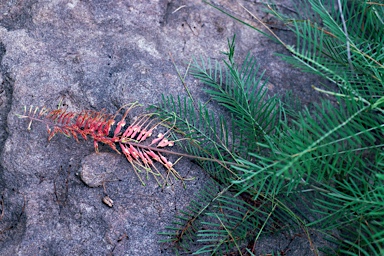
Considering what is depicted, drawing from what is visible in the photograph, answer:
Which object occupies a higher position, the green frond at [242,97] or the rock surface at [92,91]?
the green frond at [242,97]

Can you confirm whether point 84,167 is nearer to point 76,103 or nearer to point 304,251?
point 76,103

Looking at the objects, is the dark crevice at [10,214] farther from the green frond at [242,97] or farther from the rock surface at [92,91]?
the green frond at [242,97]

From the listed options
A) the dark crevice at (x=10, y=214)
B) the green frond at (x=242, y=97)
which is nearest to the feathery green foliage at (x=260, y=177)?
the green frond at (x=242, y=97)

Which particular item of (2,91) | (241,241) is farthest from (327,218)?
(2,91)

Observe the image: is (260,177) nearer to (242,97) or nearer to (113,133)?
(242,97)

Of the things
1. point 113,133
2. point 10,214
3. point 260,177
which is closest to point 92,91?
point 113,133

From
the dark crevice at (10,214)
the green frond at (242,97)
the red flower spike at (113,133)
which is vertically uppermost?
the green frond at (242,97)

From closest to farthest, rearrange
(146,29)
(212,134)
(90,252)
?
(90,252)
(212,134)
(146,29)

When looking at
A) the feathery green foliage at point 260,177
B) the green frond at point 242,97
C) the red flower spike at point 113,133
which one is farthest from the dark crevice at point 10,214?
the green frond at point 242,97
